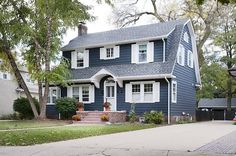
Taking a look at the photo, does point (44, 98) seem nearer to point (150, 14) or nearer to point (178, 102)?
point (178, 102)

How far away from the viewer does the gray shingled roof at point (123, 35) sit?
91.9ft

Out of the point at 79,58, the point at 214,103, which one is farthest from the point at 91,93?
the point at 214,103

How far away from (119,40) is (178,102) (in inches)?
254

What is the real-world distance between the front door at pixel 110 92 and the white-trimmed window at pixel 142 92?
1.18 metres

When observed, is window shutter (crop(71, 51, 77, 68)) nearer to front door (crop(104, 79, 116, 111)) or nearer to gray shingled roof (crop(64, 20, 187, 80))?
gray shingled roof (crop(64, 20, 187, 80))

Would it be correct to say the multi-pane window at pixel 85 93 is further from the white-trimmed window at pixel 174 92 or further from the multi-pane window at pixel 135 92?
the white-trimmed window at pixel 174 92

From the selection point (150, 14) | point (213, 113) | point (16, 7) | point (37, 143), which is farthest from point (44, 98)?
point (213, 113)

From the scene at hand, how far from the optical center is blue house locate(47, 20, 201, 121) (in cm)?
2612

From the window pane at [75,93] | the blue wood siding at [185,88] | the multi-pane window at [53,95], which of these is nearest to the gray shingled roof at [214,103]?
the blue wood siding at [185,88]

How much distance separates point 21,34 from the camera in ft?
78.4

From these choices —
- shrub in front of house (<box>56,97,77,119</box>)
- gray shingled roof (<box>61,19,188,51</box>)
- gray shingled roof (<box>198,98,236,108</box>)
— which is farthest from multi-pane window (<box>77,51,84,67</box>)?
gray shingled roof (<box>198,98,236,108</box>)

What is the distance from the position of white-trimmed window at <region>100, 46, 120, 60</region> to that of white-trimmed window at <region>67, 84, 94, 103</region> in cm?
266

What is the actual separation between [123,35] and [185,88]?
255 inches

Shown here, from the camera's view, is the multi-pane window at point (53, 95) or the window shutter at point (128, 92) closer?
the window shutter at point (128, 92)
